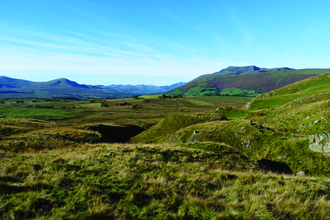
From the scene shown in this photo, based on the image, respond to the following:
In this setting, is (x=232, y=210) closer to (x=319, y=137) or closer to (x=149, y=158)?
(x=149, y=158)

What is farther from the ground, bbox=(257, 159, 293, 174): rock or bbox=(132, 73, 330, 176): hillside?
bbox=(132, 73, 330, 176): hillside

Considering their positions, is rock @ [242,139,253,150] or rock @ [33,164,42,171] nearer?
rock @ [33,164,42,171]

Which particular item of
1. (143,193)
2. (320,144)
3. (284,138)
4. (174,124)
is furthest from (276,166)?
(174,124)

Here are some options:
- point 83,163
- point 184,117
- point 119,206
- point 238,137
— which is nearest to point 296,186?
point 119,206

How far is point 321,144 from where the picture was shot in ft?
51.6

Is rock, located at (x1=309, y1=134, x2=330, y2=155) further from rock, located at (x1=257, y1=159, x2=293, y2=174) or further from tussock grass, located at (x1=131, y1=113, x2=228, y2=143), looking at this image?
tussock grass, located at (x1=131, y1=113, x2=228, y2=143)

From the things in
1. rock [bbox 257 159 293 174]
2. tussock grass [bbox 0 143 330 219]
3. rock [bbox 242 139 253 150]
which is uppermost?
tussock grass [bbox 0 143 330 219]

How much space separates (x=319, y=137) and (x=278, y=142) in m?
3.64

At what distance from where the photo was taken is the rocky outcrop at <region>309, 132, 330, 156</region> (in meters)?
15.3

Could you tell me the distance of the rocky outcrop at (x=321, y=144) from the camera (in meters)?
15.3

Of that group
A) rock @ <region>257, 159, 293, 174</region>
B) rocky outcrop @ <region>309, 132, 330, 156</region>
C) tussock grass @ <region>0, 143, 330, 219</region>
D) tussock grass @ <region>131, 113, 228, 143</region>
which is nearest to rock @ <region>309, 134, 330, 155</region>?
rocky outcrop @ <region>309, 132, 330, 156</region>

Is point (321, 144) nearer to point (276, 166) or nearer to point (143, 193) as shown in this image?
point (276, 166)

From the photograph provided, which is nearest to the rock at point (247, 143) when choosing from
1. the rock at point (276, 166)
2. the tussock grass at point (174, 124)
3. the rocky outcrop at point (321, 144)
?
the rock at point (276, 166)

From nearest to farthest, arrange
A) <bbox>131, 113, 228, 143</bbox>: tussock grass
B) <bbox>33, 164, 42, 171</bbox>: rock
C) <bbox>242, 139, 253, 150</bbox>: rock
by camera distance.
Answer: <bbox>33, 164, 42, 171</bbox>: rock, <bbox>242, 139, 253, 150</bbox>: rock, <bbox>131, 113, 228, 143</bbox>: tussock grass
